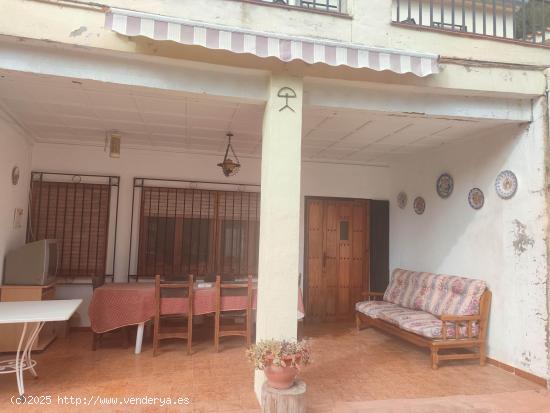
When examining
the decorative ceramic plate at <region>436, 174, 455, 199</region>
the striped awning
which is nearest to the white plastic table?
the striped awning

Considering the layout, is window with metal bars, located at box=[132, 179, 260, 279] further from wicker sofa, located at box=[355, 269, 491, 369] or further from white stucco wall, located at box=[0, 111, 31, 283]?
wicker sofa, located at box=[355, 269, 491, 369]

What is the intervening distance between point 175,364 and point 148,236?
224 cm

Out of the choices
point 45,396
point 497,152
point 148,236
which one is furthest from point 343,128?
point 45,396

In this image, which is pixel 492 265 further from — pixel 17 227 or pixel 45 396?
pixel 17 227

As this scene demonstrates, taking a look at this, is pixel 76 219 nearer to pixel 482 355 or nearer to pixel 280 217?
pixel 280 217

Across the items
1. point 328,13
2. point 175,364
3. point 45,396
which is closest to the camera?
point 45,396

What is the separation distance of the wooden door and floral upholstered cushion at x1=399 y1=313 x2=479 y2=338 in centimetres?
199

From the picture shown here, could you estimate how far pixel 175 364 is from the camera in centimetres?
419

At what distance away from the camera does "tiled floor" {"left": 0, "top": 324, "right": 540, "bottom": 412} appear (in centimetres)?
339

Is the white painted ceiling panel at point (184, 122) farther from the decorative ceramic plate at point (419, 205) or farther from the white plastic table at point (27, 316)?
the white plastic table at point (27, 316)

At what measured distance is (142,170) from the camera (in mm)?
5895

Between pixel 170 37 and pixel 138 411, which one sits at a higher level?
pixel 170 37

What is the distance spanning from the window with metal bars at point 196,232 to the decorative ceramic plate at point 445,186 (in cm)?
273

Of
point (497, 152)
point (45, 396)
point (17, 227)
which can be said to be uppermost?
point (497, 152)
